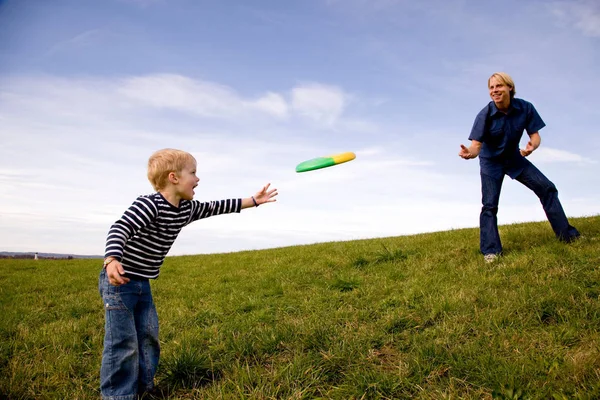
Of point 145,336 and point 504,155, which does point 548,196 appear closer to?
point 504,155

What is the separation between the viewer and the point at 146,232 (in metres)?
4.32

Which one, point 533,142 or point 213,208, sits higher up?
point 533,142

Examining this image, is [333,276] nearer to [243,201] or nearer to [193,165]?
[243,201]

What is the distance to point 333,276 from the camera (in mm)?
8672

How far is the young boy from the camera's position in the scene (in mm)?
4156

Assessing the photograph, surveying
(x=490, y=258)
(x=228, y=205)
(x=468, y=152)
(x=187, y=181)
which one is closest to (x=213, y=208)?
(x=228, y=205)

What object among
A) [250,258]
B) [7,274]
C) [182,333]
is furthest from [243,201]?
[7,274]

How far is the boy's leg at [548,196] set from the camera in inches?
318

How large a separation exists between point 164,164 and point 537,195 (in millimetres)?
6761

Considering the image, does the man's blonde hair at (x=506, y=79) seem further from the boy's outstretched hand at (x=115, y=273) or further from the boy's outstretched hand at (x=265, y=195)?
the boy's outstretched hand at (x=115, y=273)

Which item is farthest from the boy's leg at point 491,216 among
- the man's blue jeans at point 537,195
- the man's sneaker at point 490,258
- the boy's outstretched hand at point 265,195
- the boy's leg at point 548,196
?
the boy's outstretched hand at point 265,195

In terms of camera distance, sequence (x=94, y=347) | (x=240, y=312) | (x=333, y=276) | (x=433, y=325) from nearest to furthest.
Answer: (x=433, y=325) → (x=94, y=347) → (x=240, y=312) → (x=333, y=276)

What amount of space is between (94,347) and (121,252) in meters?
3.13

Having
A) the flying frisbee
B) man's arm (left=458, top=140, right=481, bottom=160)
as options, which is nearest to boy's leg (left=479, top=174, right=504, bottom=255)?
man's arm (left=458, top=140, right=481, bottom=160)
